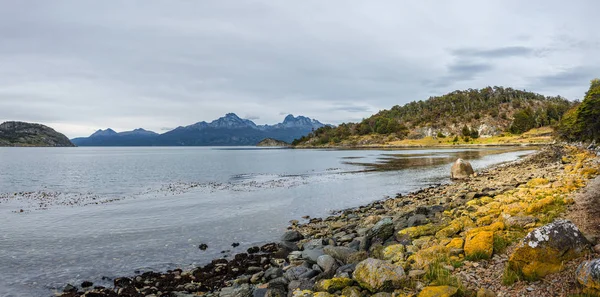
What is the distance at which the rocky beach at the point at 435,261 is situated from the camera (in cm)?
837

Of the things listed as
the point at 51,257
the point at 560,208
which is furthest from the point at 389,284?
the point at 51,257

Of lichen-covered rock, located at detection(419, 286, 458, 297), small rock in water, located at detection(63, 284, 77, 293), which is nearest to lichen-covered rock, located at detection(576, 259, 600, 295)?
lichen-covered rock, located at detection(419, 286, 458, 297)

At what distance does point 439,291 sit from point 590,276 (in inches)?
121

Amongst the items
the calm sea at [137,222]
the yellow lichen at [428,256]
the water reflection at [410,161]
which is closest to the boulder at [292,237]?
the calm sea at [137,222]

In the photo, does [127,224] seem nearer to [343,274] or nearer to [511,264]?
[343,274]

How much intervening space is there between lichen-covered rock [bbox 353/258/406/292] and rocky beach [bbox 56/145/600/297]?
3 cm

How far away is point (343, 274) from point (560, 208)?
946cm

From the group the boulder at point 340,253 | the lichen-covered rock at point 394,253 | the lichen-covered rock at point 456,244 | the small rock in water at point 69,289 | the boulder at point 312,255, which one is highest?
the lichen-covered rock at point 456,244

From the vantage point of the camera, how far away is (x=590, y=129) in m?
71.1

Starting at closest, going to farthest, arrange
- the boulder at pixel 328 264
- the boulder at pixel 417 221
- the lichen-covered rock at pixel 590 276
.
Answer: the lichen-covered rock at pixel 590 276
the boulder at pixel 328 264
the boulder at pixel 417 221

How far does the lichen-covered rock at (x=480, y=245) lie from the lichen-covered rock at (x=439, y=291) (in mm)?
2531

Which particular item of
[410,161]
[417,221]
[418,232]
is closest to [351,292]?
[418,232]

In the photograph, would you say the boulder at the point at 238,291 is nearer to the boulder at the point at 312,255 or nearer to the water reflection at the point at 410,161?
the boulder at the point at 312,255

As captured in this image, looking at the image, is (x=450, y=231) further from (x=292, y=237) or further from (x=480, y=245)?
(x=292, y=237)
